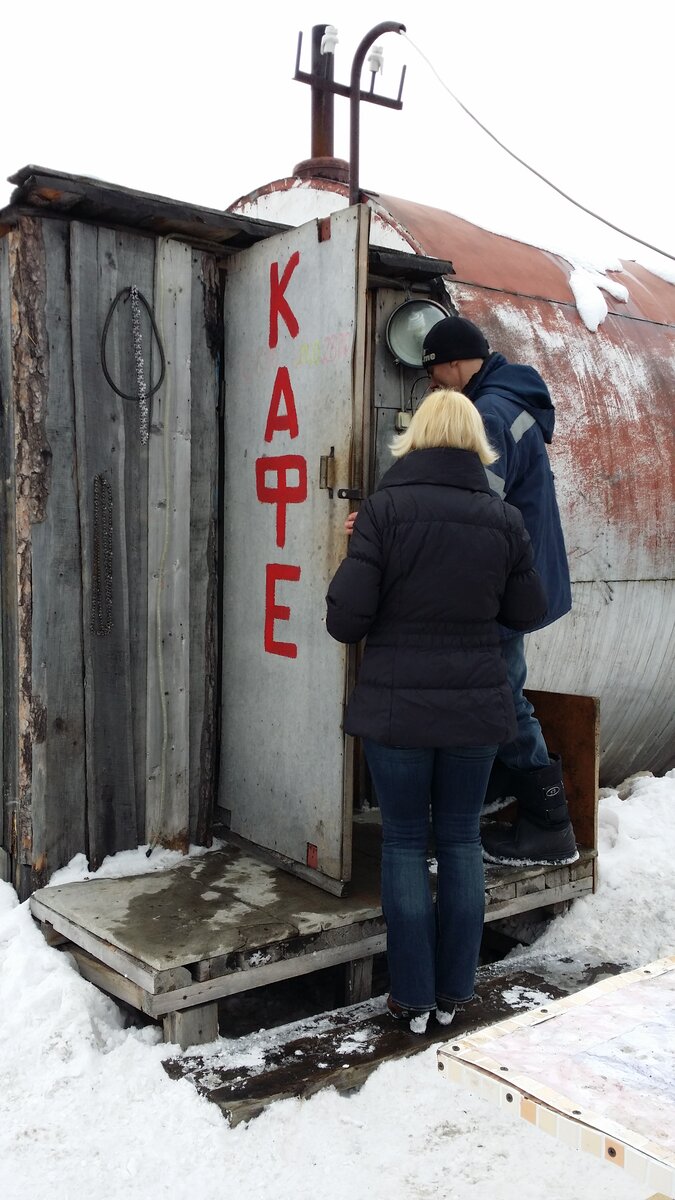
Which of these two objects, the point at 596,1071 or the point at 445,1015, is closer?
the point at 596,1071

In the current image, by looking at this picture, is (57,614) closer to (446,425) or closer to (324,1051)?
(446,425)

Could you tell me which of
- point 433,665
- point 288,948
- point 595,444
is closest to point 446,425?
point 433,665

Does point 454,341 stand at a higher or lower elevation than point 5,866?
higher

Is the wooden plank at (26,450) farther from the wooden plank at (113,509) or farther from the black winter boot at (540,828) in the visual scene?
the black winter boot at (540,828)

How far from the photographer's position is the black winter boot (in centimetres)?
447

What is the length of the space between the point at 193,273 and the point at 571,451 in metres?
2.36

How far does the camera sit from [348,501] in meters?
4.02

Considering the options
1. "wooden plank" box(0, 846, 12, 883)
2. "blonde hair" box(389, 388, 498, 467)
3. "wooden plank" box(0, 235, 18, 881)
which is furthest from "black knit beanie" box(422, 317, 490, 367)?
"wooden plank" box(0, 846, 12, 883)

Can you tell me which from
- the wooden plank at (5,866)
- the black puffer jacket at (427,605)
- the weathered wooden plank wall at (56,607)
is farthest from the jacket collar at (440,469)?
the wooden plank at (5,866)

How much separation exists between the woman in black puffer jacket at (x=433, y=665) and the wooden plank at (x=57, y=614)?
125 cm

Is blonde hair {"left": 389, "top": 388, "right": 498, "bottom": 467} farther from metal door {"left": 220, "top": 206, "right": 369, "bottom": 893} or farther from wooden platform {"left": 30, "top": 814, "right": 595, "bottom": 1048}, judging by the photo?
wooden platform {"left": 30, "top": 814, "right": 595, "bottom": 1048}

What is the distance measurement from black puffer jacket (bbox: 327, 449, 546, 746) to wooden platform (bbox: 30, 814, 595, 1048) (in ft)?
2.79

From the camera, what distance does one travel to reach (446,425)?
3422 mm

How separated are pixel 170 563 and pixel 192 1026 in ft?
5.86
